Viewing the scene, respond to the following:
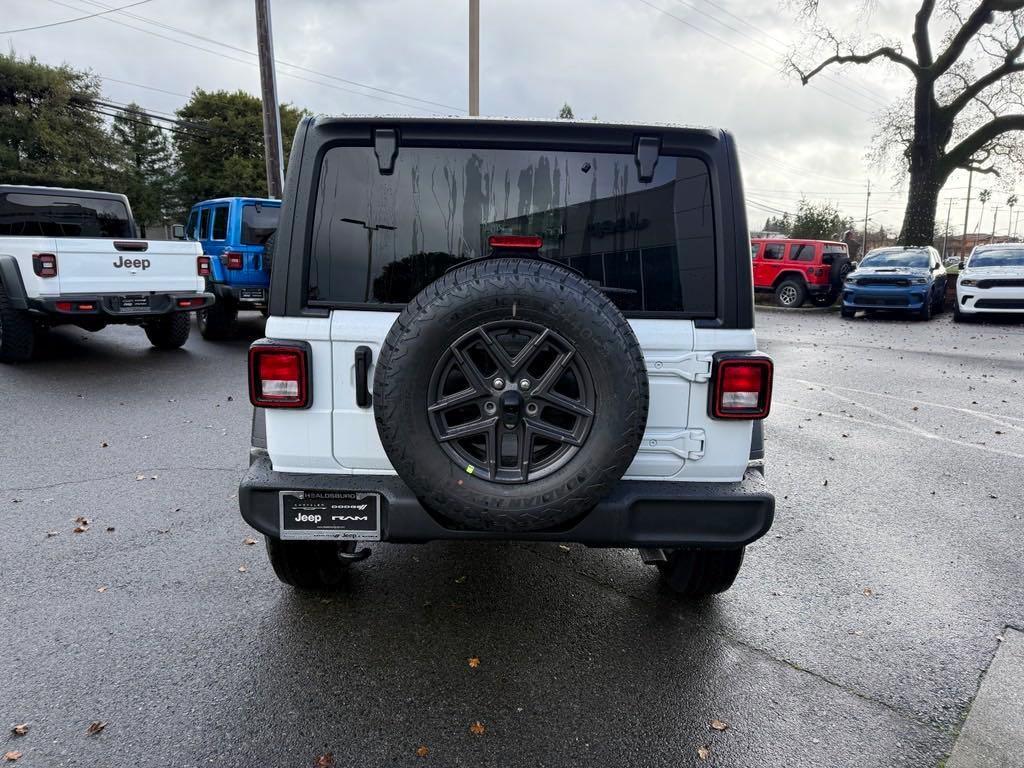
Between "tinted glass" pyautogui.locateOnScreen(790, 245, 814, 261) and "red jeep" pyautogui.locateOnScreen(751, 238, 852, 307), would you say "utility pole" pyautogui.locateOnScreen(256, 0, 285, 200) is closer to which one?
"red jeep" pyautogui.locateOnScreen(751, 238, 852, 307)

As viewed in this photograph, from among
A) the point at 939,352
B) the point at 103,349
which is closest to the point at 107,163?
the point at 103,349

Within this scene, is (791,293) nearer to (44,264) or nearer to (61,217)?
(61,217)

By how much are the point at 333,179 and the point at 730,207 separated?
1.50 m

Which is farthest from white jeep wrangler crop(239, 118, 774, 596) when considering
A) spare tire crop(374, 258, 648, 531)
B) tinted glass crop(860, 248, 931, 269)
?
tinted glass crop(860, 248, 931, 269)

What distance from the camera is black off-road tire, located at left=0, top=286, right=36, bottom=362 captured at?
827 cm

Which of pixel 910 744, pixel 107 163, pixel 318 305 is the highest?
pixel 107 163

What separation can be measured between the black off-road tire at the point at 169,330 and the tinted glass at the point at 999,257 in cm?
1690

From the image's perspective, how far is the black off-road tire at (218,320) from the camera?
1124cm

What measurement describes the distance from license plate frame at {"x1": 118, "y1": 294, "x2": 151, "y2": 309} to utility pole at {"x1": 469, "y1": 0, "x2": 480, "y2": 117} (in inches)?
277

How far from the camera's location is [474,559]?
3.68 m

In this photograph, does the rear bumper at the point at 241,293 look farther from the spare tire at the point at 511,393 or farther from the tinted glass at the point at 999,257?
the tinted glass at the point at 999,257

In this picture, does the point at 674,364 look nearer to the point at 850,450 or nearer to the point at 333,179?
the point at 333,179

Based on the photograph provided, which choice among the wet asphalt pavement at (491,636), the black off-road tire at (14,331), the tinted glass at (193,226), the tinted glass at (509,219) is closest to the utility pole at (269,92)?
the tinted glass at (193,226)

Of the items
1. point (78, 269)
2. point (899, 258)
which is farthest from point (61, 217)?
point (899, 258)
